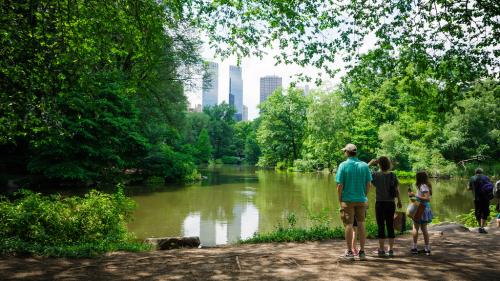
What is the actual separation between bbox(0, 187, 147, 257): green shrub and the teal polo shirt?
14.2ft

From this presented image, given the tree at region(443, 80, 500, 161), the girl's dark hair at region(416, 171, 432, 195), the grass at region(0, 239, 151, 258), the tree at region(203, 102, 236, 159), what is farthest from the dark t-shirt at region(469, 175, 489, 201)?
the tree at region(203, 102, 236, 159)

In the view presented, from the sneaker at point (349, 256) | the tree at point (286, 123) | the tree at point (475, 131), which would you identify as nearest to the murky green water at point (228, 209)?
the sneaker at point (349, 256)

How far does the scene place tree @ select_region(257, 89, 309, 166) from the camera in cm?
5197

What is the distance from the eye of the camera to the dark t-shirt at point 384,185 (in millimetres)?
5520

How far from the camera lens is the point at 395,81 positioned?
29.2 feet

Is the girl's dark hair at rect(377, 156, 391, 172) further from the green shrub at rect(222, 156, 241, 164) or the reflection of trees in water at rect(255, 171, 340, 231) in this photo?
the green shrub at rect(222, 156, 241, 164)

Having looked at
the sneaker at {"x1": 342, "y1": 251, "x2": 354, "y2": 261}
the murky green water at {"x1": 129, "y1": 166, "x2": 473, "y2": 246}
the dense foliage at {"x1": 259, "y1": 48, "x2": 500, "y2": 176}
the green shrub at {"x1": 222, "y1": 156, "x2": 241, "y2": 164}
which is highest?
the dense foliage at {"x1": 259, "y1": 48, "x2": 500, "y2": 176}

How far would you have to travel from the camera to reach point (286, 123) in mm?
53188

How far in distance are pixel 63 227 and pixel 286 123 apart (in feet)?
153

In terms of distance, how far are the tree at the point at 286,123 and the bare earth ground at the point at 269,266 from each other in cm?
4588

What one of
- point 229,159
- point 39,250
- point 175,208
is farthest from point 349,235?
point 229,159

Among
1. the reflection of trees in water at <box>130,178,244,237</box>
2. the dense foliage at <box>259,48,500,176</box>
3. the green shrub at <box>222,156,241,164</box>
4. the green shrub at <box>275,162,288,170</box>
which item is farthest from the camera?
the green shrub at <box>222,156,241,164</box>

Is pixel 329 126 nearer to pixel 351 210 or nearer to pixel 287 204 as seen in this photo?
pixel 287 204

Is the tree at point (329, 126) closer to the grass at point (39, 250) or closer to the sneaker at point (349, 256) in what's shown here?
the sneaker at point (349, 256)
